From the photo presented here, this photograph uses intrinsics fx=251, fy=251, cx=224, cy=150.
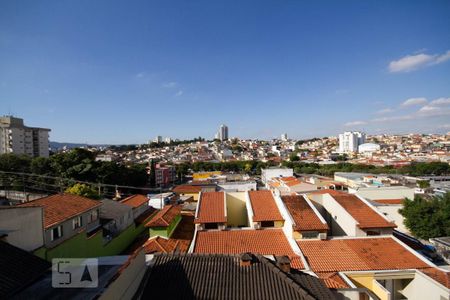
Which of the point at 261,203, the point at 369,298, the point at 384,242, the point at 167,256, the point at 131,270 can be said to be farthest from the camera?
the point at 261,203

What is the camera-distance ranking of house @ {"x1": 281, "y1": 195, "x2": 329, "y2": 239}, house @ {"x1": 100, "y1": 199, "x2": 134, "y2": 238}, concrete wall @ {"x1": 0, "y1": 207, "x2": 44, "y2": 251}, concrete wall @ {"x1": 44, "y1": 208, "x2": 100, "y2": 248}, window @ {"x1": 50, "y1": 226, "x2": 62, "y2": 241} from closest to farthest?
concrete wall @ {"x1": 0, "y1": 207, "x2": 44, "y2": 251} → concrete wall @ {"x1": 44, "y1": 208, "x2": 100, "y2": 248} → window @ {"x1": 50, "y1": 226, "x2": 62, "y2": 241} → house @ {"x1": 281, "y1": 195, "x2": 329, "y2": 239} → house @ {"x1": 100, "y1": 199, "x2": 134, "y2": 238}

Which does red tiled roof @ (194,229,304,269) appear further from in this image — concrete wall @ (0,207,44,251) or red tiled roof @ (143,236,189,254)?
concrete wall @ (0,207,44,251)

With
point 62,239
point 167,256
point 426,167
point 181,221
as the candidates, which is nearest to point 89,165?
point 181,221

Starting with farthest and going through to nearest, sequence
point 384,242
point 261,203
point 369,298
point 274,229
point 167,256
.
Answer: point 261,203 → point 274,229 → point 384,242 → point 369,298 → point 167,256

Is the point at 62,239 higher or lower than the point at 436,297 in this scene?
higher

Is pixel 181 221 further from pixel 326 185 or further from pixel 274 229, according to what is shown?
pixel 326 185

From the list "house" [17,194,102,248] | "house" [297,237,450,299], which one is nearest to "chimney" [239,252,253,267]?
"house" [297,237,450,299]
